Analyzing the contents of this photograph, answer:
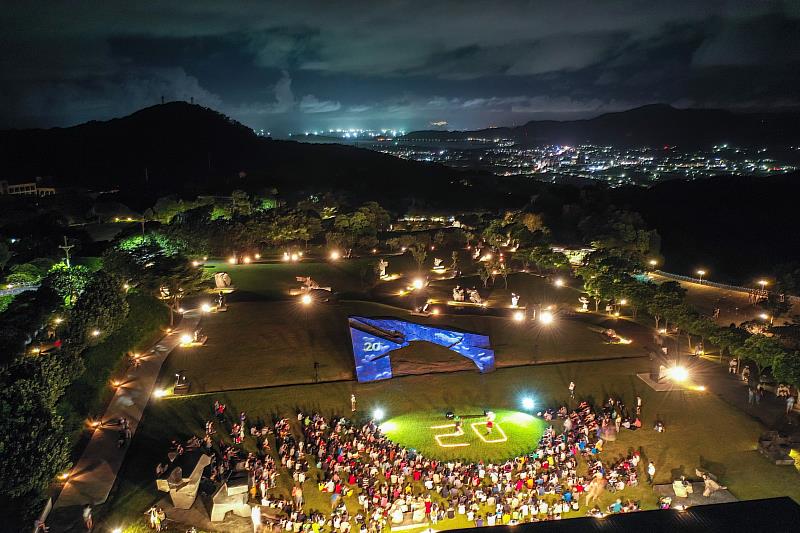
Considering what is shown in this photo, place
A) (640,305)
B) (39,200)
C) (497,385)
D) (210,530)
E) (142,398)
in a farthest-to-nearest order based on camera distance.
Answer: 1. (39,200)
2. (640,305)
3. (497,385)
4. (142,398)
5. (210,530)

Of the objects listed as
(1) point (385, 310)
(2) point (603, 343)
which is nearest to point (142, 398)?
(1) point (385, 310)

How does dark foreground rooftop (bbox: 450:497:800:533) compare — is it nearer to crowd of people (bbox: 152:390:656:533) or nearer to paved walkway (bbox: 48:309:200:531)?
crowd of people (bbox: 152:390:656:533)

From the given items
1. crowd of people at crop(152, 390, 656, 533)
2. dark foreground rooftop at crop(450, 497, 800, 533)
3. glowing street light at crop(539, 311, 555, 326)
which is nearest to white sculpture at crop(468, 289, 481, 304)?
glowing street light at crop(539, 311, 555, 326)

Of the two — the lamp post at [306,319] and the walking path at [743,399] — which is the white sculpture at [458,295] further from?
the walking path at [743,399]

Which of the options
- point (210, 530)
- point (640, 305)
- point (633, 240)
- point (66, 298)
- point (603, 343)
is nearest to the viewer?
point (210, 530)

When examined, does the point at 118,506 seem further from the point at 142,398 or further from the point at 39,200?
the point at 39,200

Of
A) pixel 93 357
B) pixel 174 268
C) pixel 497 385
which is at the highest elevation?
pixel 174 268

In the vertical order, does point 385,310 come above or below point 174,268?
below
